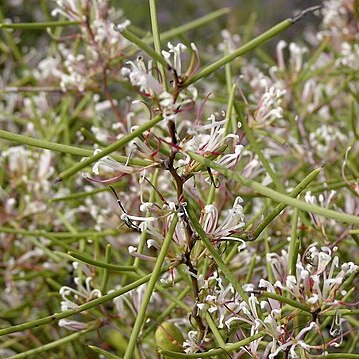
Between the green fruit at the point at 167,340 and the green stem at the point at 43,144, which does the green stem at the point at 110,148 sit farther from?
the green fruit at the point at 167,340

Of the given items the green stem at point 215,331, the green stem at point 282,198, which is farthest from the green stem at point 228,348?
the green stem at point 282,198

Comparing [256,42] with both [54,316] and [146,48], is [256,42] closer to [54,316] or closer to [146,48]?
[146,48]

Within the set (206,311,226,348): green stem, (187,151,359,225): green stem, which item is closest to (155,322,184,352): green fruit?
(206,311,226,348): green stem

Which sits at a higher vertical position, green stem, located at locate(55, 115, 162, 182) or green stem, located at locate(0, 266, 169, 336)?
green stem, located at locate(55, 115, 162, 182)

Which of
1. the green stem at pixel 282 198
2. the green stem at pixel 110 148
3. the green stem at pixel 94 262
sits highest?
the green stem at pixel 110 148

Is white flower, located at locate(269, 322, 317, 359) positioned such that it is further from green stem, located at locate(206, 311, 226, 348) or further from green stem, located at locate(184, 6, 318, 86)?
green stem, located at locate(184, 6, 318, 86)

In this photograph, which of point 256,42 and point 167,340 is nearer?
point 256,42

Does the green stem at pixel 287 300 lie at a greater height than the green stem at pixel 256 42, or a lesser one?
lesser

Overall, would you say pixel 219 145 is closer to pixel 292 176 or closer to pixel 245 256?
pixel 245 256

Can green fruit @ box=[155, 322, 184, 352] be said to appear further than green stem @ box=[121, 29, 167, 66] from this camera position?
Yes

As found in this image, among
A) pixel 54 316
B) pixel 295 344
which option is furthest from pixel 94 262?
pixel 295 344

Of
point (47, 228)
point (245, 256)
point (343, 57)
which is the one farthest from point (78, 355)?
point (343, 57)

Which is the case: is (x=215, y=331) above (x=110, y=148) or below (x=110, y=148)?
below

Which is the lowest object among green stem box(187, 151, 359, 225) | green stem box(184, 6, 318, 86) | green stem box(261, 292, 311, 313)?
green stem box(261, 292, 311, 313)
